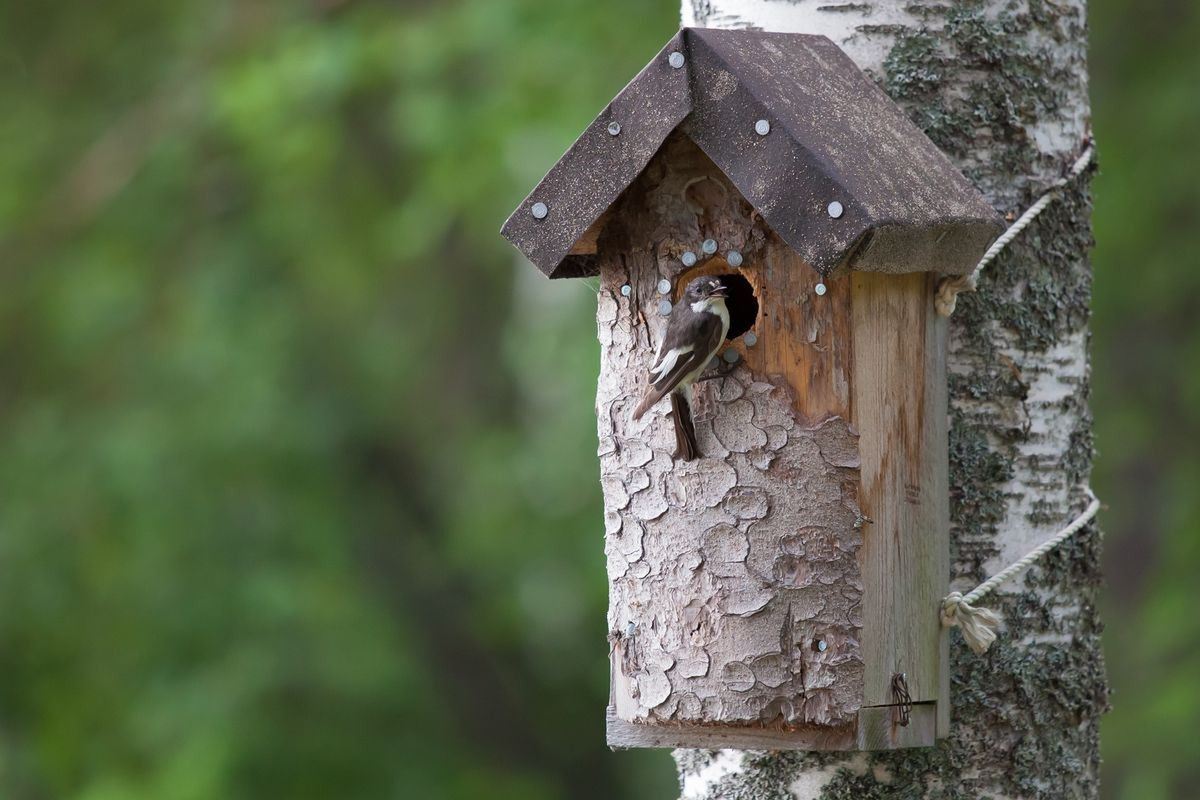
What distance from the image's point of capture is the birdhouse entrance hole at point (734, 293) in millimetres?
2850

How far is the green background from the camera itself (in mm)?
6602

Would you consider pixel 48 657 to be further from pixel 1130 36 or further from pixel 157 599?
pixel 1130 36

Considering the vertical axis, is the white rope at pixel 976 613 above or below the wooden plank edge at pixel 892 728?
above

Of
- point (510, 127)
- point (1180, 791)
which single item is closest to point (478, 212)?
point (510, 127)

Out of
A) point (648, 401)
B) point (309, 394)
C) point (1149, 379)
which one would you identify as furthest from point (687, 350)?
point (309, 394)

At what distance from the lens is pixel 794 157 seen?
2.62 metres

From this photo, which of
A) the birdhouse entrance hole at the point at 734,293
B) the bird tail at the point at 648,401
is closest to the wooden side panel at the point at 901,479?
the birdhouse entrance hole at the point at 734,293

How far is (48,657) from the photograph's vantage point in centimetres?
811

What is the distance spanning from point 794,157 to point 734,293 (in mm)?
489

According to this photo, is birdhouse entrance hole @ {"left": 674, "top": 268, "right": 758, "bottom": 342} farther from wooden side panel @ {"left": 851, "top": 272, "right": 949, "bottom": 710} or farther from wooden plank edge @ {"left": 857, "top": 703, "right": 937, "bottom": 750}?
wooden plank edge @ {"left": 857, "top": 703, "right": 937, "bottom": 750}

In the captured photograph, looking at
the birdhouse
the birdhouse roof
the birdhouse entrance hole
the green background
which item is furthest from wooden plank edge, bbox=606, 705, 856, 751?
the green background

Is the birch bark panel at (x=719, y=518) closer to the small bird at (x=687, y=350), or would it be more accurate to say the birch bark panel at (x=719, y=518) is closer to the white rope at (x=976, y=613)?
the small bird at (x=687, y=350)

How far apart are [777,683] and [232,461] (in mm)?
5880

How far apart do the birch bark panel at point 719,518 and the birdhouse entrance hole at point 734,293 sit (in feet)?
0.12
